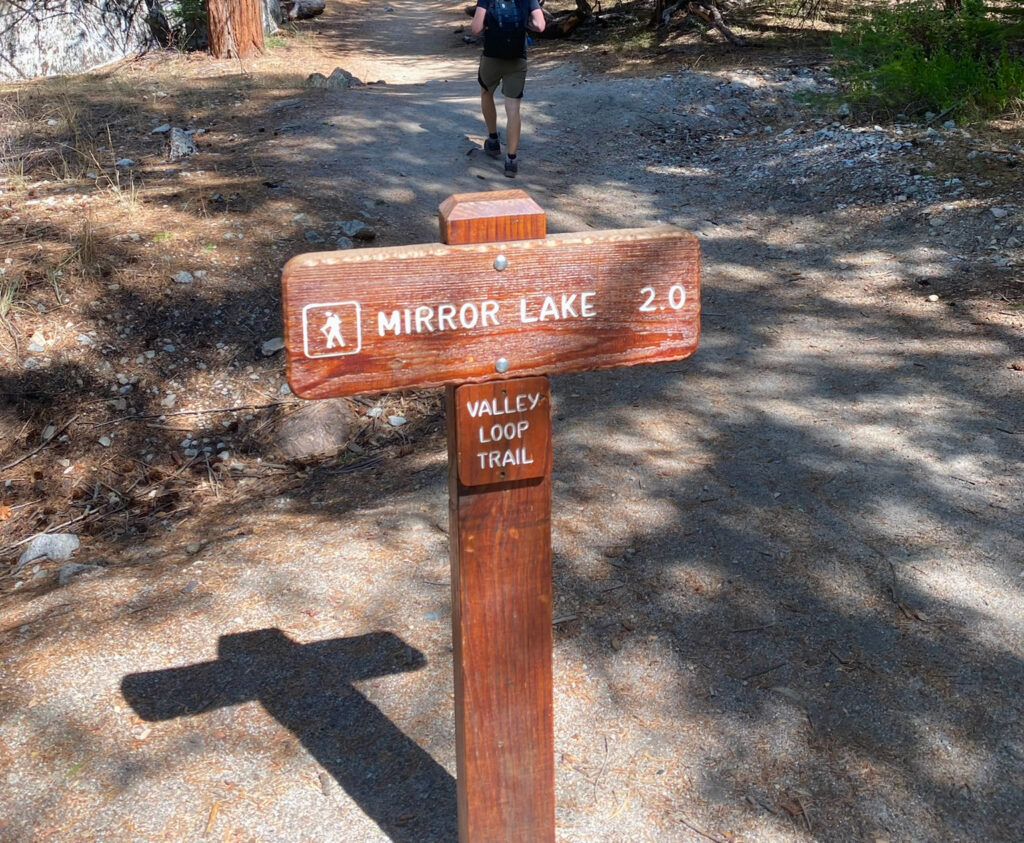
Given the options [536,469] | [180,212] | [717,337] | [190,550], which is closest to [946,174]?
[717,337]

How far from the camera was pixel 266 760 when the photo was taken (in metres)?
2.85

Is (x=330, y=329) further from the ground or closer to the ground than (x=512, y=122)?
further from the ground

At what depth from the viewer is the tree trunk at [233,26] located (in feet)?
39.0

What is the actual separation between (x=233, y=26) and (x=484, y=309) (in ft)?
37.9

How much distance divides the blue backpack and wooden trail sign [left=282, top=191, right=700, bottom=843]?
6109 mm

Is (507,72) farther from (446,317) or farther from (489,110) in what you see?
(446,317)

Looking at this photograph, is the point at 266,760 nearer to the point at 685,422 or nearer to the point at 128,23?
the point at 685,422

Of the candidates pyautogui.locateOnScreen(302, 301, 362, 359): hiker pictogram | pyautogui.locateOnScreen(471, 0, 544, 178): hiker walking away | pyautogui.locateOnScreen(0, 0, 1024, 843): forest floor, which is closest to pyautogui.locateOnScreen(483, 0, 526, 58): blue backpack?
pyautogui.locateOnScreen(471, 0, 544, 178): hiker walking away

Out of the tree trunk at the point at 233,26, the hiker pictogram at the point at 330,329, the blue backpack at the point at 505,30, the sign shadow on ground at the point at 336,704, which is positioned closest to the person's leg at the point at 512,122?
the blue backpack at the point at 505,30

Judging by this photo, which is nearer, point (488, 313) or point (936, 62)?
point (488, 313)

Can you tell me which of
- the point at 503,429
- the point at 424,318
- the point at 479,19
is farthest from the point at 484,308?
the point at 479,19

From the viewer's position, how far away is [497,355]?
74.7 inches

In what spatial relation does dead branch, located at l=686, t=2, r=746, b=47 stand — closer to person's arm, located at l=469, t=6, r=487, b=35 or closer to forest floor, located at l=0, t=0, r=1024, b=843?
forest floor, located at l=0, t=0, r=1024, b=843

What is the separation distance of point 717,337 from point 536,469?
13.2 ft
